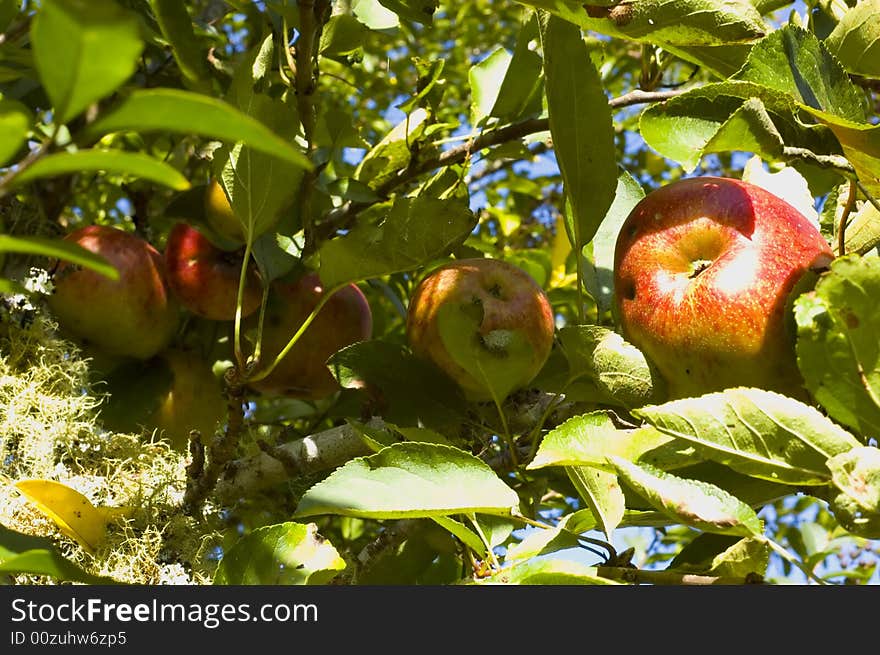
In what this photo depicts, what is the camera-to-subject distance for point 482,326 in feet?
3.07

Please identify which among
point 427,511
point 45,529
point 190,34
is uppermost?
point 190,34

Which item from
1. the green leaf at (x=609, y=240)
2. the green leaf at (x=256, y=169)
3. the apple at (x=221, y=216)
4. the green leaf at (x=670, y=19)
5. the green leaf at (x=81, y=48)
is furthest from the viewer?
the apple at (x=221, y=216)

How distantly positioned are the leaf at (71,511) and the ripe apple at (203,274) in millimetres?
345

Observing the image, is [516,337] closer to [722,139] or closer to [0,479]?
[722,139]

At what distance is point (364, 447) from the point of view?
102cm

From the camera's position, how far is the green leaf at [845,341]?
1.95 ft

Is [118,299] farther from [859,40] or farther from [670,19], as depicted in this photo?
[859,40]

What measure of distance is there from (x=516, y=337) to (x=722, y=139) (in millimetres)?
277

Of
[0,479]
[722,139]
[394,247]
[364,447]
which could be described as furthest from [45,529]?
[722,139]

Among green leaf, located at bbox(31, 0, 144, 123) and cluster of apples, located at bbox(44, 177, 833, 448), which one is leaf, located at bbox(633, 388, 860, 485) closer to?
cluster of apples, located at bbox(44, 177, 833, 448)

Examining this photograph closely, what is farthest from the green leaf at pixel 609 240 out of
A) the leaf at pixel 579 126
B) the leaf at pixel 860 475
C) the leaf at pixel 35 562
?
the leaf at pixel 35 562

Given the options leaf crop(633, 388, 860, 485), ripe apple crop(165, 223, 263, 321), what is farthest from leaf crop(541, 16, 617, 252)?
ripe apple crop(165, 223, 263, 321)

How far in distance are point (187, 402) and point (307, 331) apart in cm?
20

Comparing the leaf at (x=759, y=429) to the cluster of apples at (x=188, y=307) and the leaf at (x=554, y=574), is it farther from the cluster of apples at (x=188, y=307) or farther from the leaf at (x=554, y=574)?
the cluster of apples at (x=188, y=307)
